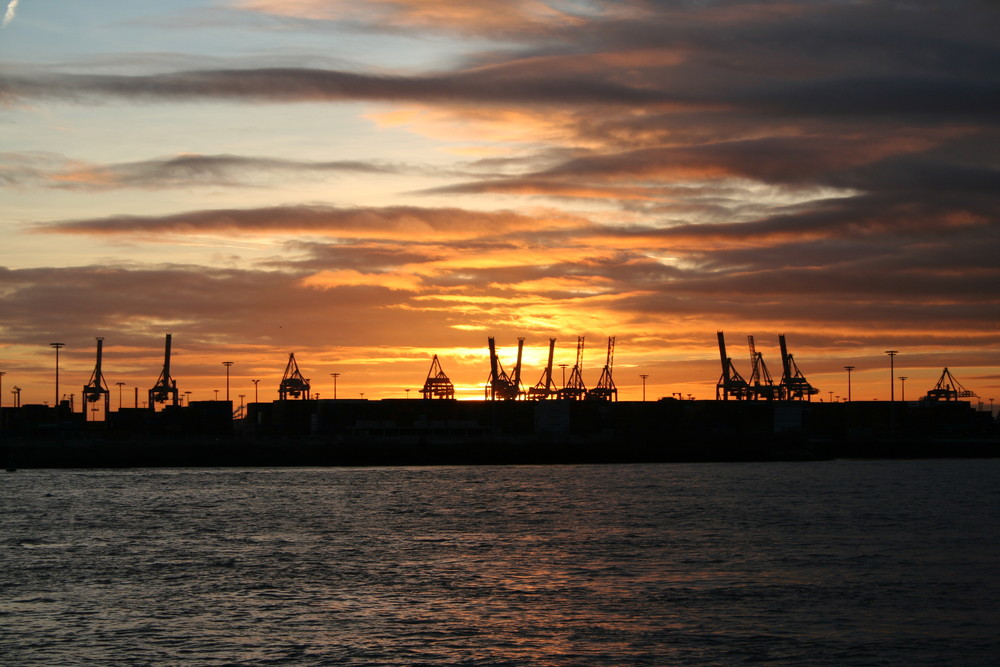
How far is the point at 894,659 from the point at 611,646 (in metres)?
7.79

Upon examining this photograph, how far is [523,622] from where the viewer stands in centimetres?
3600

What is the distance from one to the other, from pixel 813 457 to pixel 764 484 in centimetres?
7550

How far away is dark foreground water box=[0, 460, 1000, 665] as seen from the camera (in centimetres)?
3228

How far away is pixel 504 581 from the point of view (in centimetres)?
4494

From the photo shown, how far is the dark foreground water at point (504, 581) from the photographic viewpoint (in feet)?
106

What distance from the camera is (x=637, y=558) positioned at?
2046 inches

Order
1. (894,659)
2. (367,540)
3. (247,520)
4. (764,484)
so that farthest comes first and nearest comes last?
(764,484), (247,520), (367,540), (894,659)

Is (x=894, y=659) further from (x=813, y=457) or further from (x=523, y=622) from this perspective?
(x=813, y=457)

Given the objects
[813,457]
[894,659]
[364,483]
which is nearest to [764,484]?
[364,483]

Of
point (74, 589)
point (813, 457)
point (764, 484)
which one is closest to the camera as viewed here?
point (74, 589)

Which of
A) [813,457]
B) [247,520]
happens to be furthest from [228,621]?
[813,457]

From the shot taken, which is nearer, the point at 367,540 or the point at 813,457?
the point at 367,540

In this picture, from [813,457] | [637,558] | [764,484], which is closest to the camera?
[637,558]

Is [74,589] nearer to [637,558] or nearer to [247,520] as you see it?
[637,558]
